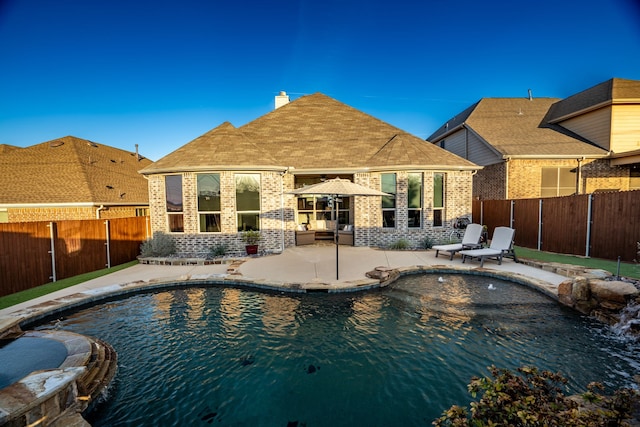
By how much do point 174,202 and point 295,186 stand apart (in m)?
5.58

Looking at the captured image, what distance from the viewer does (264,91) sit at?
1912cm

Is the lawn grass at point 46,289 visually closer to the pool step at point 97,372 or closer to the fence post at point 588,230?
the pool step at point 97,372

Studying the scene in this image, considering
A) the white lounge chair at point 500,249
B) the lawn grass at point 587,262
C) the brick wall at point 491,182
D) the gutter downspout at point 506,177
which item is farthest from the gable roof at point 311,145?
the brick wall at point 491,182

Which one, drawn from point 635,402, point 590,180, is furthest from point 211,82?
point 590,180

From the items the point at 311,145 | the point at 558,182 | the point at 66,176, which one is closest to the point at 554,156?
the point at 558,182

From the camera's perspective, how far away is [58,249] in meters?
8.16

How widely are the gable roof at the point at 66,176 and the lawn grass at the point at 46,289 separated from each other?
7554mm

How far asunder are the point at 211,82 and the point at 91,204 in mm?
9441

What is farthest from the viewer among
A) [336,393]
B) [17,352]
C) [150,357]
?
[150,357]

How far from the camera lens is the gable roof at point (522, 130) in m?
15.5

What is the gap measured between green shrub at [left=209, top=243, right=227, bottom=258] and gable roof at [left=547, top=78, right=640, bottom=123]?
2106 cm

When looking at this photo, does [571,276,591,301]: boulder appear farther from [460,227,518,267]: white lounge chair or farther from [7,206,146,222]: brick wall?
[7,206,146,222]: brick wall

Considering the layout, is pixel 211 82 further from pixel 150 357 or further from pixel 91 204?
pixel 150 357

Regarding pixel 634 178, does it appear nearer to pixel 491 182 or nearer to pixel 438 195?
pixel 491 182
